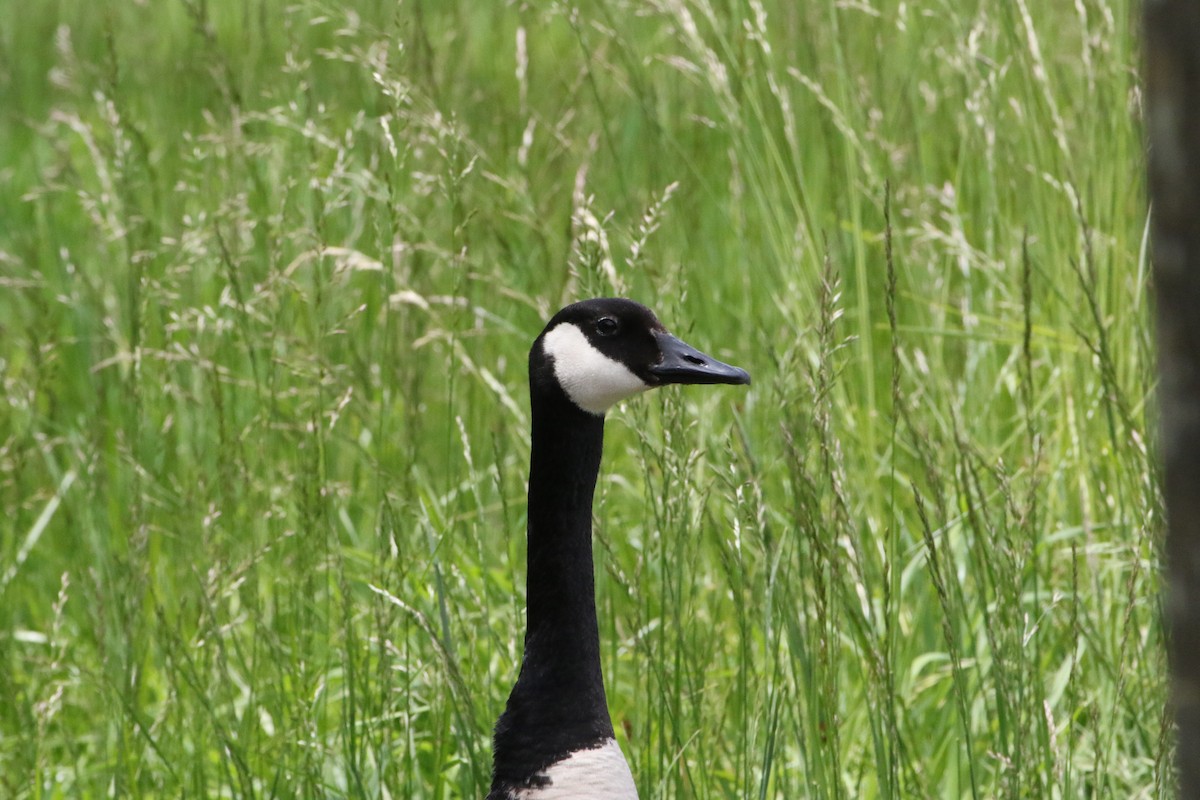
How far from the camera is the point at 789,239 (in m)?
3.11

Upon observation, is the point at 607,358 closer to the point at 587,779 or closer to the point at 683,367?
the point at 683,367

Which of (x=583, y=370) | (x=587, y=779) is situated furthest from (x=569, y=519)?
(x=587, y=779)

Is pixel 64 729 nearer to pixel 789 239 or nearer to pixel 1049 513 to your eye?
pixel 789 239

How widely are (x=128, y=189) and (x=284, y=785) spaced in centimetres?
132

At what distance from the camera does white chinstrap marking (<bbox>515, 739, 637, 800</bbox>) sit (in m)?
1.95

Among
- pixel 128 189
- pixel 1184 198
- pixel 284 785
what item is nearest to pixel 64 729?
pixel 284 785

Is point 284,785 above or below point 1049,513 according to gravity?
below

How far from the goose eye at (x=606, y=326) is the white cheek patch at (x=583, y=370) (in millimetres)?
28

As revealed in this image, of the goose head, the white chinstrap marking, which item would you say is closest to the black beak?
the goose head

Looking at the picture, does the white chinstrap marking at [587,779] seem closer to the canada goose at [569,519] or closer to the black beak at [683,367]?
the canada goose at [569,519]

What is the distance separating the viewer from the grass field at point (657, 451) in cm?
212

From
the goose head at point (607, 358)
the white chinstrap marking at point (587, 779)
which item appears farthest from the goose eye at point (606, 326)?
the white chinstrap marking at point (587, 779)

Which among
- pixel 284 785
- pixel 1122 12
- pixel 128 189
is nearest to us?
pixel 284 785

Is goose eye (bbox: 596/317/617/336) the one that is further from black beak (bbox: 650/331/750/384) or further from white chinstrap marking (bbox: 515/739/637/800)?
white chinstrap marking (bbox: 515/739/637/800)
